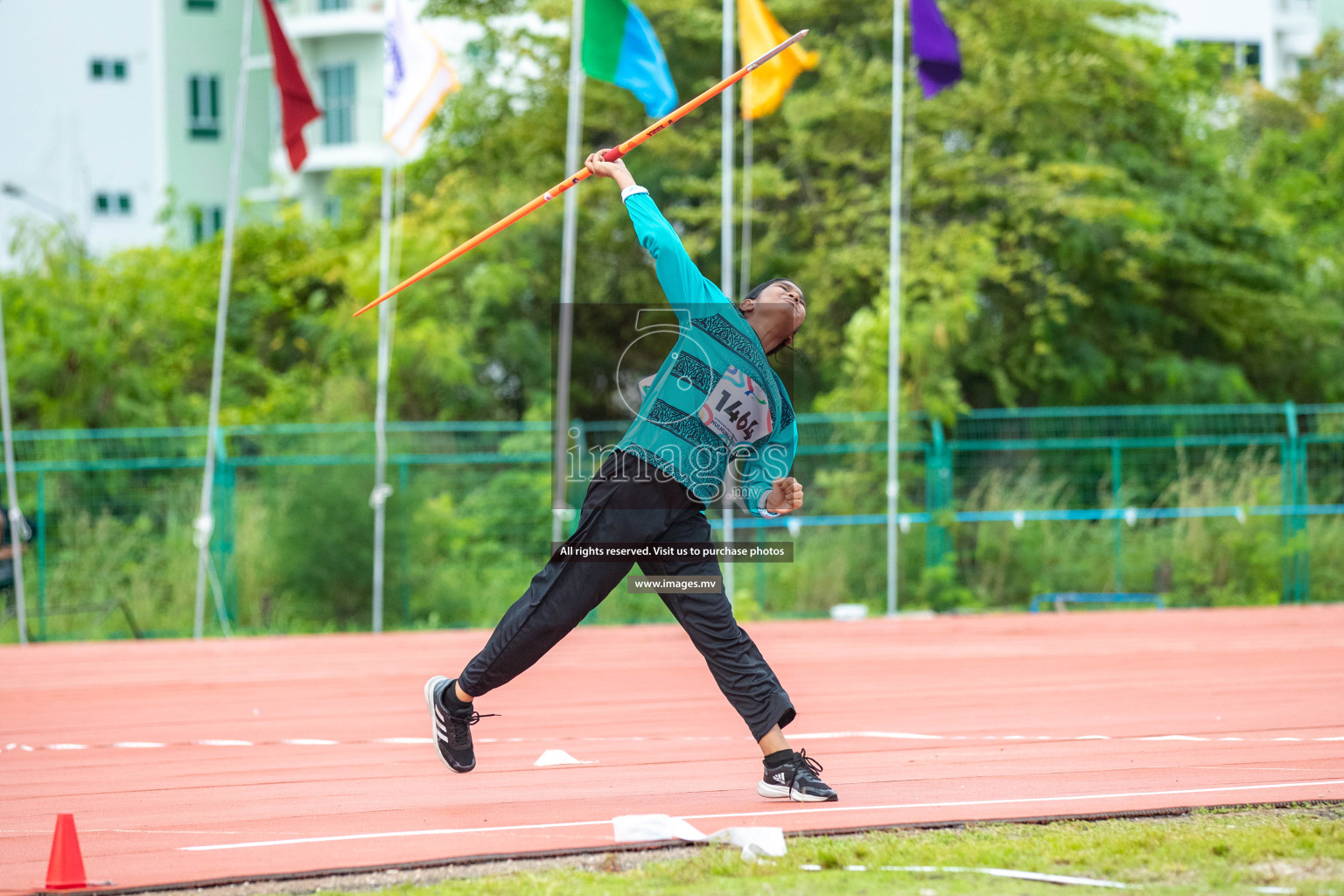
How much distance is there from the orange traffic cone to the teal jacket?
6.87ft

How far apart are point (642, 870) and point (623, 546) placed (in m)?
1.24

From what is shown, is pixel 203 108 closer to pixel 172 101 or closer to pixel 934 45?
pixel 172 101

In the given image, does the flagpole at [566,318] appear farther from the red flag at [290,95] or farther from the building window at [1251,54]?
the building window at [1251,54]

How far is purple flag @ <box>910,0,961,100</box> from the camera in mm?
14133

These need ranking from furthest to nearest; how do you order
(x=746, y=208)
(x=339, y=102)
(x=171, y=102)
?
(x=339, y=102)
(x=171, y=102)
(x=746, y=208)

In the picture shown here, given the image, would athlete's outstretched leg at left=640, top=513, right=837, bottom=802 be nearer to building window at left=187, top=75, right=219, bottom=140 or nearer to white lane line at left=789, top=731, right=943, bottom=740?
white lane line at left=789, top=731, right=943, bottom=740

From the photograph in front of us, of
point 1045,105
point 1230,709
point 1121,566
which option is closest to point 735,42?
point 1045,105

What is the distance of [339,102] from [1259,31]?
2363 cm

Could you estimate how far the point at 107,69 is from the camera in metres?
30.3

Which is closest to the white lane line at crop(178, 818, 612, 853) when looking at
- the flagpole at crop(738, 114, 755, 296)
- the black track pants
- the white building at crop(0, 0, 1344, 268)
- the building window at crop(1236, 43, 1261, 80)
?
the black track pants

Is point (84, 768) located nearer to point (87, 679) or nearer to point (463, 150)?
point (87, 679)

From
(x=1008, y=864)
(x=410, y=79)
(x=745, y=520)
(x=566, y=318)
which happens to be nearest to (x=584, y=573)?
(x=1008, y=864)

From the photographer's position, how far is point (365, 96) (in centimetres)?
3155

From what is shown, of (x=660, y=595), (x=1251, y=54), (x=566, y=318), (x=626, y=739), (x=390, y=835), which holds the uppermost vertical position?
(x=1251, y=54)
